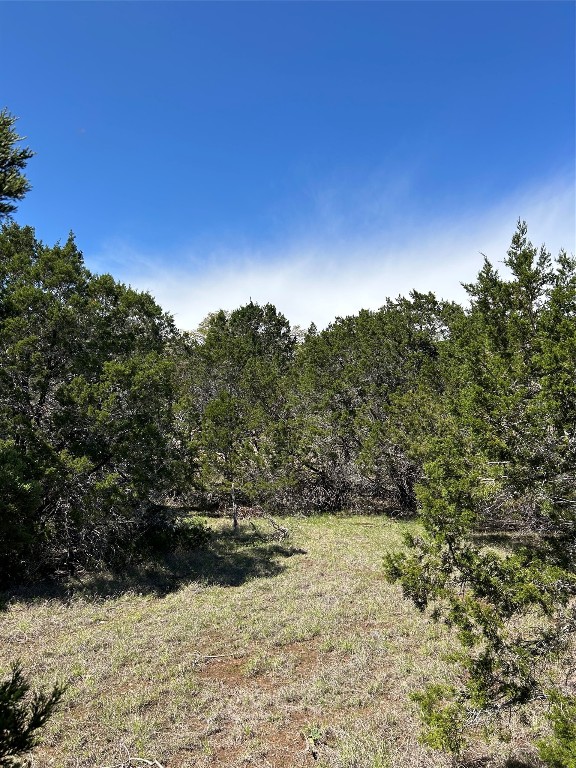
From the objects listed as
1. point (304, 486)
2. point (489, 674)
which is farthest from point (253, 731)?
point (304, 486)

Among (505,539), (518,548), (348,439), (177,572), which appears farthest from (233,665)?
(348,439)

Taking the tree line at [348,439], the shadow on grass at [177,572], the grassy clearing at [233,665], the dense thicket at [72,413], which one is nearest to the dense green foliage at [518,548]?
Answer: the tree line at [348,439]

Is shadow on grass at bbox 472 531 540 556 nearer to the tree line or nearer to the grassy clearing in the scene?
the tree line

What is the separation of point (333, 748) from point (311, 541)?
39.7 ft

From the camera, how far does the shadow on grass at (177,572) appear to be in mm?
12094

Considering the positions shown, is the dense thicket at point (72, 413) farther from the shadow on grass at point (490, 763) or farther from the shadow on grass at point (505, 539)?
the shadow on grass at point (505, 539)

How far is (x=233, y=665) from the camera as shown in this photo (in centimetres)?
828

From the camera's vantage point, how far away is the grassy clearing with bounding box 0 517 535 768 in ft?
19.4

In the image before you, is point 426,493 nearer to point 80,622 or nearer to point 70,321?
point 80,622

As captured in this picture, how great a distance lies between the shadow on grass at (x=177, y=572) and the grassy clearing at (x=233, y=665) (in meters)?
0.09

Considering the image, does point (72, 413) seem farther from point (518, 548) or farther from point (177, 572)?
point (518, 548)

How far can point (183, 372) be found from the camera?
29.7 m

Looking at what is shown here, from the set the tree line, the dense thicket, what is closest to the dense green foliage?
the tree line

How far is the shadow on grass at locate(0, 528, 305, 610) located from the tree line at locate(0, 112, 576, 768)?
691 mm
